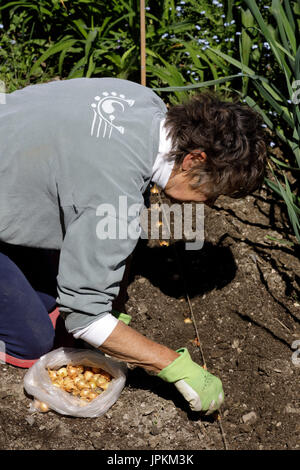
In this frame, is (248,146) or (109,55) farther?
(109,55)

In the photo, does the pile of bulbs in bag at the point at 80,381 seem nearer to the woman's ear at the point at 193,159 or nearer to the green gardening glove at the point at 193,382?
the green gardening glove at the point at 193,382

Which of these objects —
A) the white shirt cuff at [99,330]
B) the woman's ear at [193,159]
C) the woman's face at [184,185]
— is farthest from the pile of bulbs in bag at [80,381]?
the woman's ear at [193,159]

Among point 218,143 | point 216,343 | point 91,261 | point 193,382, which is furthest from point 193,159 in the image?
point 216,343

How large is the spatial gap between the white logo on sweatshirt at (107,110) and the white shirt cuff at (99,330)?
511 millimetres

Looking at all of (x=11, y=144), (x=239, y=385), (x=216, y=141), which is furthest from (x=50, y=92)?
(x=239, y=385)

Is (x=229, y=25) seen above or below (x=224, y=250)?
above

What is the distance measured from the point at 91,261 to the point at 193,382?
0.56m

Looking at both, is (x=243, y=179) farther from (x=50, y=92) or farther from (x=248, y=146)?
(x=50, y=92)

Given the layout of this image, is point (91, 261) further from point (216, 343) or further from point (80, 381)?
point (216, 343)

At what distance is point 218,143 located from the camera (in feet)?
4.89

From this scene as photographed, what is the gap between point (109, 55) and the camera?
9.27 ft

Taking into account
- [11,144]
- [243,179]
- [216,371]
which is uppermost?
[11,144]

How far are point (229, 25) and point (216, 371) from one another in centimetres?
181

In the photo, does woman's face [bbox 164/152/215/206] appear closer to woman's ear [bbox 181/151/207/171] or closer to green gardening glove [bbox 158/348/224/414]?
woman's ear [bbox 181/151/207/171]
